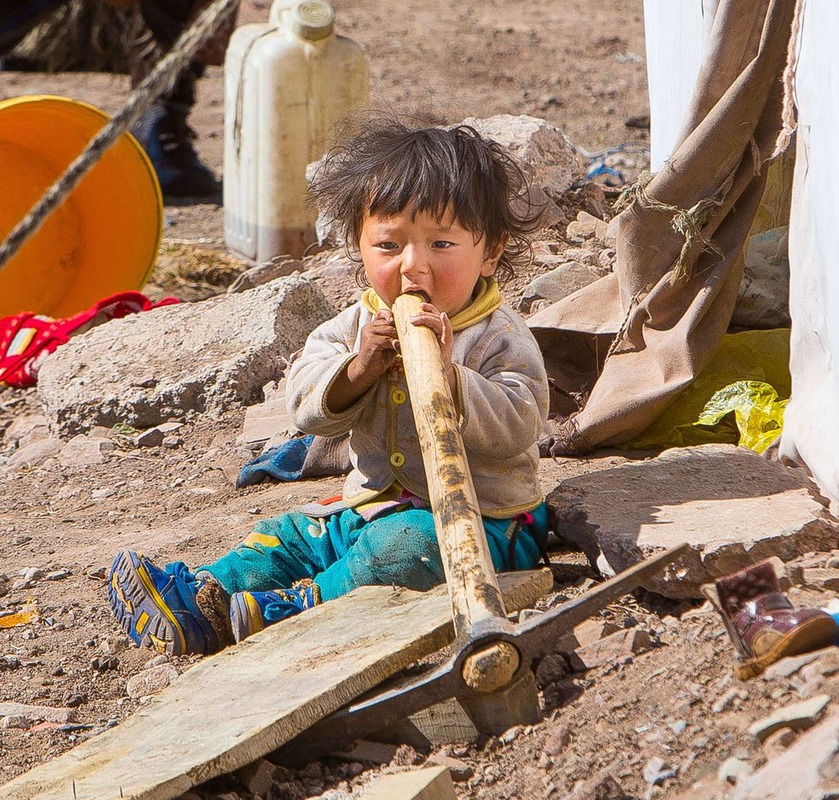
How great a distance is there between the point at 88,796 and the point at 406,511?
895 millimetres

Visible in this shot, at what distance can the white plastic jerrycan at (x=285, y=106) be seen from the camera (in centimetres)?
522

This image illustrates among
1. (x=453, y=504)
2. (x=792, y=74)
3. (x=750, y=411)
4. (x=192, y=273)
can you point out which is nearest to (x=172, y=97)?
(x=192, y=273)

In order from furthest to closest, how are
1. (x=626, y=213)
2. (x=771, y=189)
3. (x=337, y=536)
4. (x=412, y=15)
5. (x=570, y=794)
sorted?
(x=412, y=15), (x=771, y=189), (x=626, y=213), (x=337, y=536), (x=570, y=794)

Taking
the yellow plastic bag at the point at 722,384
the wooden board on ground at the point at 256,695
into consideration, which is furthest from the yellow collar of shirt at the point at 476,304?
the yellow plastic bag at the point at 722,384

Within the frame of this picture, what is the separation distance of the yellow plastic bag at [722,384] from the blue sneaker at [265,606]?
106 cm

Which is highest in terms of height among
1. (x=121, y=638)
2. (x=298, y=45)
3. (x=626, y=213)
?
(x=298, y=45)

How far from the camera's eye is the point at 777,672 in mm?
1706

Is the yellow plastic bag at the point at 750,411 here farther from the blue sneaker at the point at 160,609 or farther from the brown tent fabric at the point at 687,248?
the blue sneaker at the point at 160,609

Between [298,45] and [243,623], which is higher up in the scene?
[298,45]

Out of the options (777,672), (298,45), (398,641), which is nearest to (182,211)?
(298,45)

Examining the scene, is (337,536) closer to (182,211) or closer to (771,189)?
(771,189)

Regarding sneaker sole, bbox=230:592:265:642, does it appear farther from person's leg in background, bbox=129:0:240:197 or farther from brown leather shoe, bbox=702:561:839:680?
person's leg in background, bbox=129:0:240:197

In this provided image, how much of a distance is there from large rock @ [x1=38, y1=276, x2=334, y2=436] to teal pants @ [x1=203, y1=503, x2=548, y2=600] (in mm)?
1300

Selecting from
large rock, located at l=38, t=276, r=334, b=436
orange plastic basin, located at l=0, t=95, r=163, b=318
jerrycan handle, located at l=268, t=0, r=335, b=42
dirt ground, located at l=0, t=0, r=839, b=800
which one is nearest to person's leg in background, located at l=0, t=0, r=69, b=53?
dirt ground, located at l=0, t=0, r=839, b=800
